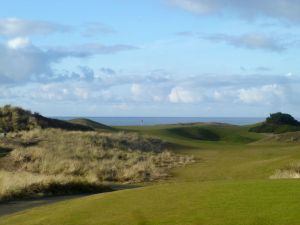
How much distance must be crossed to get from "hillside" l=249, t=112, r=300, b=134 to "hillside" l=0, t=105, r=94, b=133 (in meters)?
36.9

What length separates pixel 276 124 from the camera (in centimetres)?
8625

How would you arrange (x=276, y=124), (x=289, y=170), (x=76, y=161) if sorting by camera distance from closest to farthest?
(x=289, y=170)
(x=76, y=161)
(x=276, y=124)

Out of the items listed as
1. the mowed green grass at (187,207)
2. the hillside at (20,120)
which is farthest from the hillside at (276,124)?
the mowed green grass at (187,207)

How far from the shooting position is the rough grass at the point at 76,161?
20188 mm

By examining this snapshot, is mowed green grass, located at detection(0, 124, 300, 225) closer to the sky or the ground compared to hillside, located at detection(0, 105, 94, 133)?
closer to the ground

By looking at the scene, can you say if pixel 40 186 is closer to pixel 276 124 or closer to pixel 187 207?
pixel 187 207

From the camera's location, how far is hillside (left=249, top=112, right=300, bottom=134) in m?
81.9

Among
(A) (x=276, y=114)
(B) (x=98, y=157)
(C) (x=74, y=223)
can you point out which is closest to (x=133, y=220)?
(C) (x=74, y=223)

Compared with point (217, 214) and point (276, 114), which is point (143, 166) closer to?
point (217, 214)

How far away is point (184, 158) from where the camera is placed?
4028 cm

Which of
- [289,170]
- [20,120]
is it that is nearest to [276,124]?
[20,120]

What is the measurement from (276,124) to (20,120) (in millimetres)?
46299

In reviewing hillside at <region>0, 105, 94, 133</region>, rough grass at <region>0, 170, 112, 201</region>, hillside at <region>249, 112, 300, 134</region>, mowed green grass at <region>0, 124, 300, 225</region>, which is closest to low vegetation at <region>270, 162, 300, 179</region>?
rough grass at <region>0, 170, 112, 201</region>

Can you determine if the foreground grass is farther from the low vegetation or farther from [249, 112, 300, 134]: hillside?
[249, 112, 300, 134]: hillside
